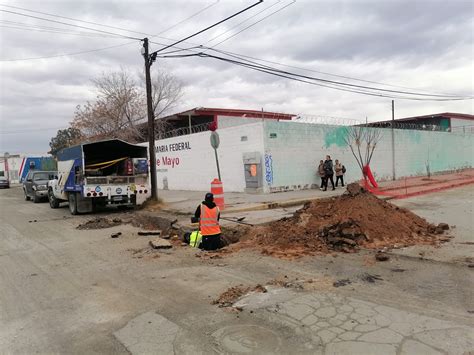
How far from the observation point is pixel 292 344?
3.84 metres

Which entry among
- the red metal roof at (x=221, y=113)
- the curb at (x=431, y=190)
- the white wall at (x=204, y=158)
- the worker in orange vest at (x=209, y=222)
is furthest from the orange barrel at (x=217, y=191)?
the red metal roof at (x=221, y=113)

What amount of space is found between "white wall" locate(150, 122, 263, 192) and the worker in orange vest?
10526mm

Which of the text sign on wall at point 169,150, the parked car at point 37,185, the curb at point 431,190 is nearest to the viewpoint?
the curb at point 431,190

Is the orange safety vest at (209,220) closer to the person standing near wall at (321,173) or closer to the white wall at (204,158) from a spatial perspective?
the white wall at (204,158)

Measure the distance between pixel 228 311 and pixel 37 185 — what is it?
2079 centimetres

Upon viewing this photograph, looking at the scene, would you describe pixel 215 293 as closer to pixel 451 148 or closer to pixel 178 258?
pixel 178 258

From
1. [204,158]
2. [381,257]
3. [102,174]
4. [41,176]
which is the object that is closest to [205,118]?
[204,158]

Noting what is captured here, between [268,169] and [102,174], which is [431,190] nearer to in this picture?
[268,169]

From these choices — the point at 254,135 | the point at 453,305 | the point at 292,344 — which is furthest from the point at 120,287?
the point at 254,135

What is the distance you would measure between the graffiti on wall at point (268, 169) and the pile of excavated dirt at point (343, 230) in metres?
9.14

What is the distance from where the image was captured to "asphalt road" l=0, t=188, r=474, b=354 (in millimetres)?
3900

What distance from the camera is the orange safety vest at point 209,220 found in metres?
8.30

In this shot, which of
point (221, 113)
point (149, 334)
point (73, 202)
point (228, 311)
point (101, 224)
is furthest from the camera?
point (221, 113)

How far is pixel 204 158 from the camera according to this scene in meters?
22.7
